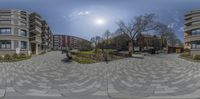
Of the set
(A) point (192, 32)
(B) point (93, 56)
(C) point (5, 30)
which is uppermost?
(C) point (5, 30)

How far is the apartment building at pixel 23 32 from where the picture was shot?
29.4 ft

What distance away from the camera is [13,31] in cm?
1077

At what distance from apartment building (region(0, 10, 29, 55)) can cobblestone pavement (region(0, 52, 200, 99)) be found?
38.2 inches

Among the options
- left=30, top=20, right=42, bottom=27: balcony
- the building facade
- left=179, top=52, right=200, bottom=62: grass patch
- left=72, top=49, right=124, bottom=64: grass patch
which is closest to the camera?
left=179, top=52, right=200, bottom=62: grass patch

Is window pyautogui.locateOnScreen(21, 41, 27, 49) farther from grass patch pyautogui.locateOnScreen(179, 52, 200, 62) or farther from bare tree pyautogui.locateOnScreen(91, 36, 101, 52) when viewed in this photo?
grass patch pyautogui.locateOnScreen(179, 52, 200, 62)

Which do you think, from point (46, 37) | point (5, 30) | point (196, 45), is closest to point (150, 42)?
point (196, 45)

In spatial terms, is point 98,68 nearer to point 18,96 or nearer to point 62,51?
point 62,51

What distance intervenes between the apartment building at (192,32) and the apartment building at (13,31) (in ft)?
21.2

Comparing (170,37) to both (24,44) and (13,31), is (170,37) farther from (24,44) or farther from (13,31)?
(13,31)

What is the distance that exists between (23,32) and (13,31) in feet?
4.12

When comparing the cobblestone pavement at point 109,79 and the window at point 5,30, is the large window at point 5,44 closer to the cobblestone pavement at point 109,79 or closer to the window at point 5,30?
the window at point 5,30

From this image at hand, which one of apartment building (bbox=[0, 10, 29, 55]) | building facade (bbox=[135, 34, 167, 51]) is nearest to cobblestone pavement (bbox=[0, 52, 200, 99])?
building facade (bbox=[135, 34, 167, 51])

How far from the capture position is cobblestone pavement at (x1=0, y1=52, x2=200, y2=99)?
7.64m

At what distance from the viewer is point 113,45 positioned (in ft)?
34.3
